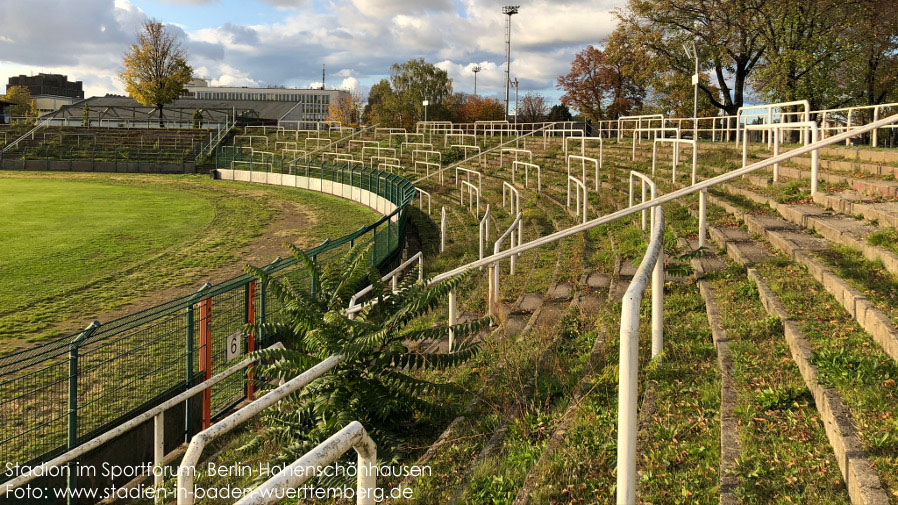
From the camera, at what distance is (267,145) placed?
50.9 metres

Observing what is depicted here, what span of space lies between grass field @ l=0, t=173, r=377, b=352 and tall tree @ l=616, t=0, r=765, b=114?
51.6ft

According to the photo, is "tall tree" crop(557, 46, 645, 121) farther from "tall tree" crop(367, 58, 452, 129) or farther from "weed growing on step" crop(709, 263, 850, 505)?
"weed growing on step" crop(709, 263, 850, 505)

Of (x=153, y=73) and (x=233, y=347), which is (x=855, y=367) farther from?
(x=153, y=73)

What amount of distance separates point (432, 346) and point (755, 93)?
2919 centimetres

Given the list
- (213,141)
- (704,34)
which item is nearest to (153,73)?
(213,141)

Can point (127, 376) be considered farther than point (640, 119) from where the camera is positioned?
No

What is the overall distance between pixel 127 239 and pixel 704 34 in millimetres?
24999

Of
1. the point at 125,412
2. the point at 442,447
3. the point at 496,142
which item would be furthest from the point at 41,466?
the point at 496,142

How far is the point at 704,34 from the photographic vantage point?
1219 inches

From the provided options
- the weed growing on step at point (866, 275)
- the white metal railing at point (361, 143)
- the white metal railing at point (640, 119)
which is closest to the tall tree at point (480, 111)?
the white metal railing at point (361, 143)

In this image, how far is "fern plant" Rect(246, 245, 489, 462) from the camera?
496 cm

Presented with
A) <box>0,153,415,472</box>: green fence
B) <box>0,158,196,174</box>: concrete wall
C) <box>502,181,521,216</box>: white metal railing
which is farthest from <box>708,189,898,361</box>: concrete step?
<box>0,158,196,174</box>: concrete wall

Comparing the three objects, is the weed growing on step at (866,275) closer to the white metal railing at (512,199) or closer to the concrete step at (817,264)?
the concrete step at (817,264)

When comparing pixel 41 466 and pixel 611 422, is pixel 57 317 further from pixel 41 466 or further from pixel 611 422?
pixel 611 422
